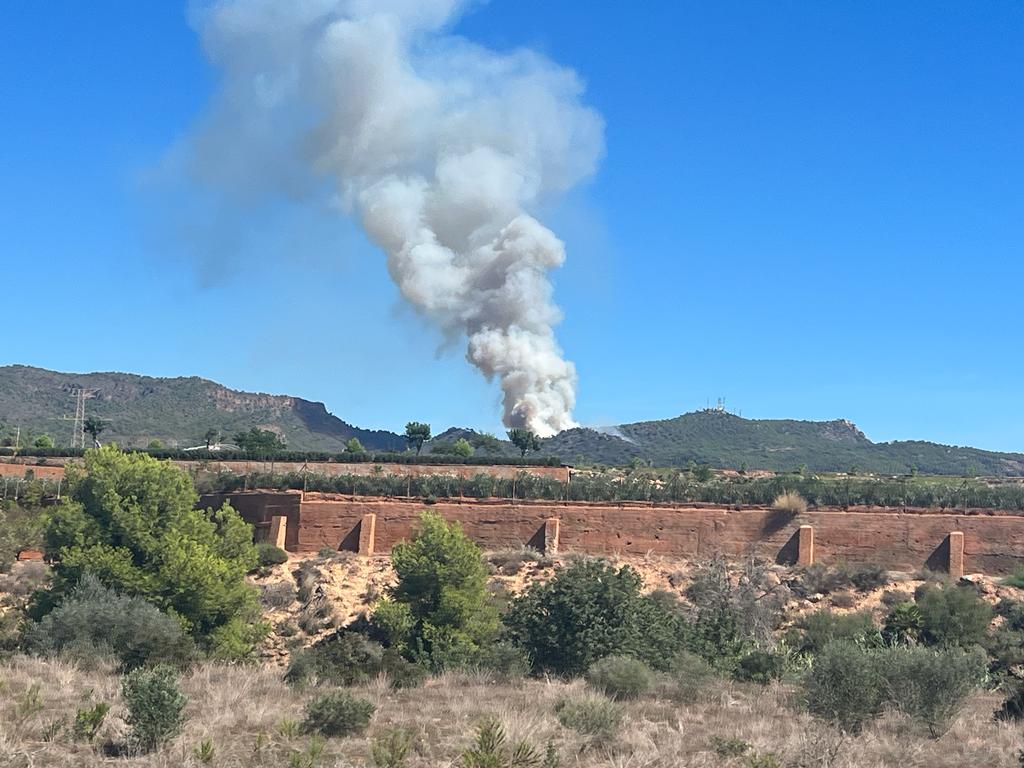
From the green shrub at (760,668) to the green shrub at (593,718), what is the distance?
7776 millimetres

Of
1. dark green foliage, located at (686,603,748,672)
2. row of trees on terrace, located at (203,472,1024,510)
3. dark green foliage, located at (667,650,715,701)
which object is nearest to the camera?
dark green foliage, located at (667,650,715,701)

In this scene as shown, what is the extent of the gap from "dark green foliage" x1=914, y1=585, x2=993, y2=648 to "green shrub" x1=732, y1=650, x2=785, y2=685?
10943mm

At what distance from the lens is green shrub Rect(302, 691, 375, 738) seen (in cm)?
1354

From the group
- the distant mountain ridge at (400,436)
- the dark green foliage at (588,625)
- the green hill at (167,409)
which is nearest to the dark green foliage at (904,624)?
the dark green foliage at (588,625)

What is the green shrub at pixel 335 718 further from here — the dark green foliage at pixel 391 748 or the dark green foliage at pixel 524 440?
the dark green foliage at pixel 524 440

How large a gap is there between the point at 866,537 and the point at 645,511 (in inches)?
313

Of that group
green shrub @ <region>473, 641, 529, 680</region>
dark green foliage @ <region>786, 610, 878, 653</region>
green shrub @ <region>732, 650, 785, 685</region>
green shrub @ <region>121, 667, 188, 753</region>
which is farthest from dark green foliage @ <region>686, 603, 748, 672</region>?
green shrub @ <region>121, 667, 188, 753</region>

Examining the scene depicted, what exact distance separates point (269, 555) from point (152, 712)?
28846mm

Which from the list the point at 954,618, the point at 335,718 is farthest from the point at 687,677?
the point at 954,618

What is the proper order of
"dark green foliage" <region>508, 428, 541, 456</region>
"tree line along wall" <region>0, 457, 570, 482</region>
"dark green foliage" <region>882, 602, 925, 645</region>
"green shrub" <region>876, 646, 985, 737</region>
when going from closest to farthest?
"green shrub" <region>876, 646, 985, 737</region>
"dark green foliage" <region>882, 602, 925, 645</region>
"tree line along wall" <region>0, 457, 570, 482</region>
"dark green foliage" <region>508, 428, 541, 456</region>

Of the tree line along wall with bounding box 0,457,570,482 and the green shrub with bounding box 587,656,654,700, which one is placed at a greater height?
the tree line along wall with bounding box 0,457,570,482

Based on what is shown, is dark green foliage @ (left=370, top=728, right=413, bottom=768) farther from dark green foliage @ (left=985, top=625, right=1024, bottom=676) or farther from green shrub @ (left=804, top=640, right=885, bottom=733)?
dark green foliage @ (left=985, top=625, right=1024, bottom=676)

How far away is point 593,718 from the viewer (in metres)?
13.8

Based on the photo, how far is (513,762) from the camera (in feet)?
39.6
